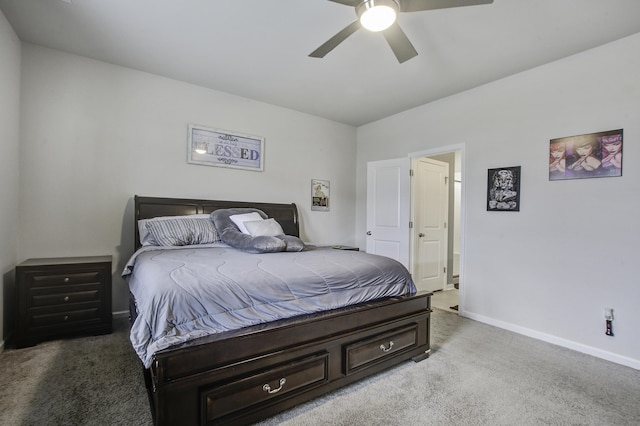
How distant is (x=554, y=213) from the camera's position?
113 inches

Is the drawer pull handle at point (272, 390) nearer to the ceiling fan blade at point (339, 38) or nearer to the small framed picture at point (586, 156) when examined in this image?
the ceiling fan blade at point (339, 38)

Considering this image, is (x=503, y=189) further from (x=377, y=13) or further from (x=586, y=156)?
(x=377, y=13)

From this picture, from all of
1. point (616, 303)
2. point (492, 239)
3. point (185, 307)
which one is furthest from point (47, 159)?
point (616, 303)

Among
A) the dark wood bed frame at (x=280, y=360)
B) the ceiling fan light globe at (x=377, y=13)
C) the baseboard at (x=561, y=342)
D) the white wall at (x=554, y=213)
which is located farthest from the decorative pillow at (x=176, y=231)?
the baseboard at (x=561, y=342)

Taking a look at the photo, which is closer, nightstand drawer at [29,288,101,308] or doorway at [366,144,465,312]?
nightstand drawer at [29,288,101,308]

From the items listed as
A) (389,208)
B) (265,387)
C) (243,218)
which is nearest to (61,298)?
(243,218)

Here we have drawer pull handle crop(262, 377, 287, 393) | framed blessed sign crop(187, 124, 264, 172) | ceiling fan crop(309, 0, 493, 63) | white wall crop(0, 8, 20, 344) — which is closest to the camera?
drawer pull handle crop(262, 377, 287, 393)

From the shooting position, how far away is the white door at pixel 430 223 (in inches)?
173

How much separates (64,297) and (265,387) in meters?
2.15

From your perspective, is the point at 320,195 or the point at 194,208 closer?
the point at 194,208

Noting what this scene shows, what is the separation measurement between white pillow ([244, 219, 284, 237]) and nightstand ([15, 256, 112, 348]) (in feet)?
Answer: 4.27

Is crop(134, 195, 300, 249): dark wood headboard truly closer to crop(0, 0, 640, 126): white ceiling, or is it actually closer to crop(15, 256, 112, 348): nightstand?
crop(15, 256, 112, 348): nightstand

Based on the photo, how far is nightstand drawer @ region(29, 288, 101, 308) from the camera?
2.48 meters

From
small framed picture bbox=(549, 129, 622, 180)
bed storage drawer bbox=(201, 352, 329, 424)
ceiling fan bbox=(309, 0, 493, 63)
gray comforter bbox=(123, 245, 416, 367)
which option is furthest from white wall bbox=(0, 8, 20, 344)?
small framed picture bbox=(549, 129, 622, 180)
